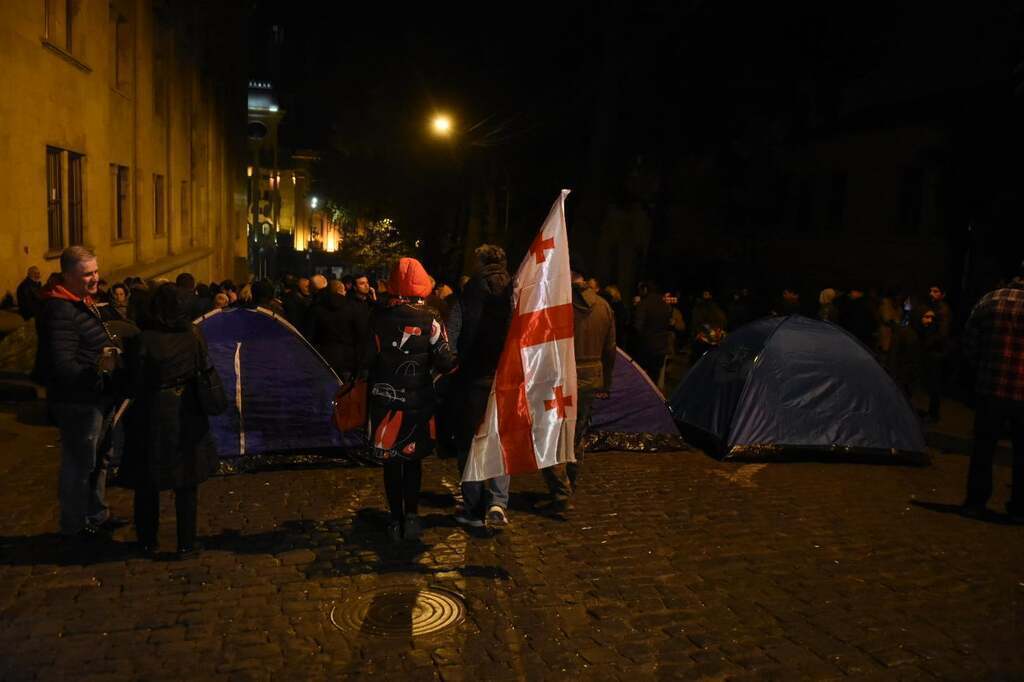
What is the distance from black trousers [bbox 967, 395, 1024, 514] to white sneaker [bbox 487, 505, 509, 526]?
3.99 meters

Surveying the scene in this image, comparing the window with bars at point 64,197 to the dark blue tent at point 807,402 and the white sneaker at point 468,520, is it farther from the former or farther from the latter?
the dark blue tent at point 807,402

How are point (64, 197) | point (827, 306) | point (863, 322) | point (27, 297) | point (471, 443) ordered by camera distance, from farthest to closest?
point (64, 197), point (827, 306), point (863, 322), point (27, 297), point (471, 443)

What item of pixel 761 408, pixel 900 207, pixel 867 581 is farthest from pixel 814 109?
pixel 867 581

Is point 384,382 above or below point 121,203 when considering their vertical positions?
below

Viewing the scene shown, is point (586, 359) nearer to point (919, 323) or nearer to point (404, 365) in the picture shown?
point (404, 365)

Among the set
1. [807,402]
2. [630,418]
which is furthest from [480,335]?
[807,402]

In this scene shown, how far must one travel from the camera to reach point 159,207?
23922mm

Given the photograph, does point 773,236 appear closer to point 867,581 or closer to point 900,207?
point 900,207

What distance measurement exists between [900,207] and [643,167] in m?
6.50

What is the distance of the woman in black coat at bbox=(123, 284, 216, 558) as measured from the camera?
18.1 feet

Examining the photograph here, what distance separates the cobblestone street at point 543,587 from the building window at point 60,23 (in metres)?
9.68

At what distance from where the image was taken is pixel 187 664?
4434 mm

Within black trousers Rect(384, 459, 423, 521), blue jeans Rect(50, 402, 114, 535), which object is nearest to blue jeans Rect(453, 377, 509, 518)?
black trousers Rect(384, 459, 423, 521)

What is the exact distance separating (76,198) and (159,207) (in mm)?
7574
